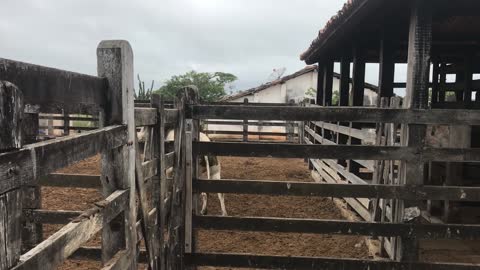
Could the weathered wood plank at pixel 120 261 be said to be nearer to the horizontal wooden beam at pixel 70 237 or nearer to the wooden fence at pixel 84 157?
the wooden fence at pixel 84 157

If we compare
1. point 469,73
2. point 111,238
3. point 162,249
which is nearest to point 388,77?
point 469,73

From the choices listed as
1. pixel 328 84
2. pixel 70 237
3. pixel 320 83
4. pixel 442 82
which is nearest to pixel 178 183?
pixel 70 237

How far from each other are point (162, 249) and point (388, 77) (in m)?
4.68

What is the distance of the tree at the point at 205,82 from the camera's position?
136 feet

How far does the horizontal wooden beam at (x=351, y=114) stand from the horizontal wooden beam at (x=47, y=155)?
166 cm

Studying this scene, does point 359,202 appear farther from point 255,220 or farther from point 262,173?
point 262,173

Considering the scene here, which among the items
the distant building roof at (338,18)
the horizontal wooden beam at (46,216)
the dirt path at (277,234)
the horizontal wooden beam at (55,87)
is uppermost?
the distant building roof at (338,18)

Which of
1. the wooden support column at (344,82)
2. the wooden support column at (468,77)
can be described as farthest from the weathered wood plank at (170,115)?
the wooden support column at (468,77)

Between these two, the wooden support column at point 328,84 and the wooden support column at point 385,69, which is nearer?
the wooden support column at point 385,69

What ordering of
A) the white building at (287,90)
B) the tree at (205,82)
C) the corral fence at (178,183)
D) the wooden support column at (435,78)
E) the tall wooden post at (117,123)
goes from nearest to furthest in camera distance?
the corral fence at (178,183) < the tall wooden post at (117,123) < the wooden support column at (435,78) < the white building at (287,90) < the tree at (205,82)

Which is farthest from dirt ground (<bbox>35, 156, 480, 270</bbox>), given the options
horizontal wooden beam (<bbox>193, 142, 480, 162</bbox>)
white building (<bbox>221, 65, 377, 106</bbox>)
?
white building (<bbox>221, 65, 377, 106</bbox>)

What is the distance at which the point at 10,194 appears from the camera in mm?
1023

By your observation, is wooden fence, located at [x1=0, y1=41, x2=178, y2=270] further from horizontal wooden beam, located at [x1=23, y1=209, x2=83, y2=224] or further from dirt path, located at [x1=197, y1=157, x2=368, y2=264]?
dirt path, located at [x1=197, y1=157, x2=368, y2=264]

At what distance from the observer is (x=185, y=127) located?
3508 mm
